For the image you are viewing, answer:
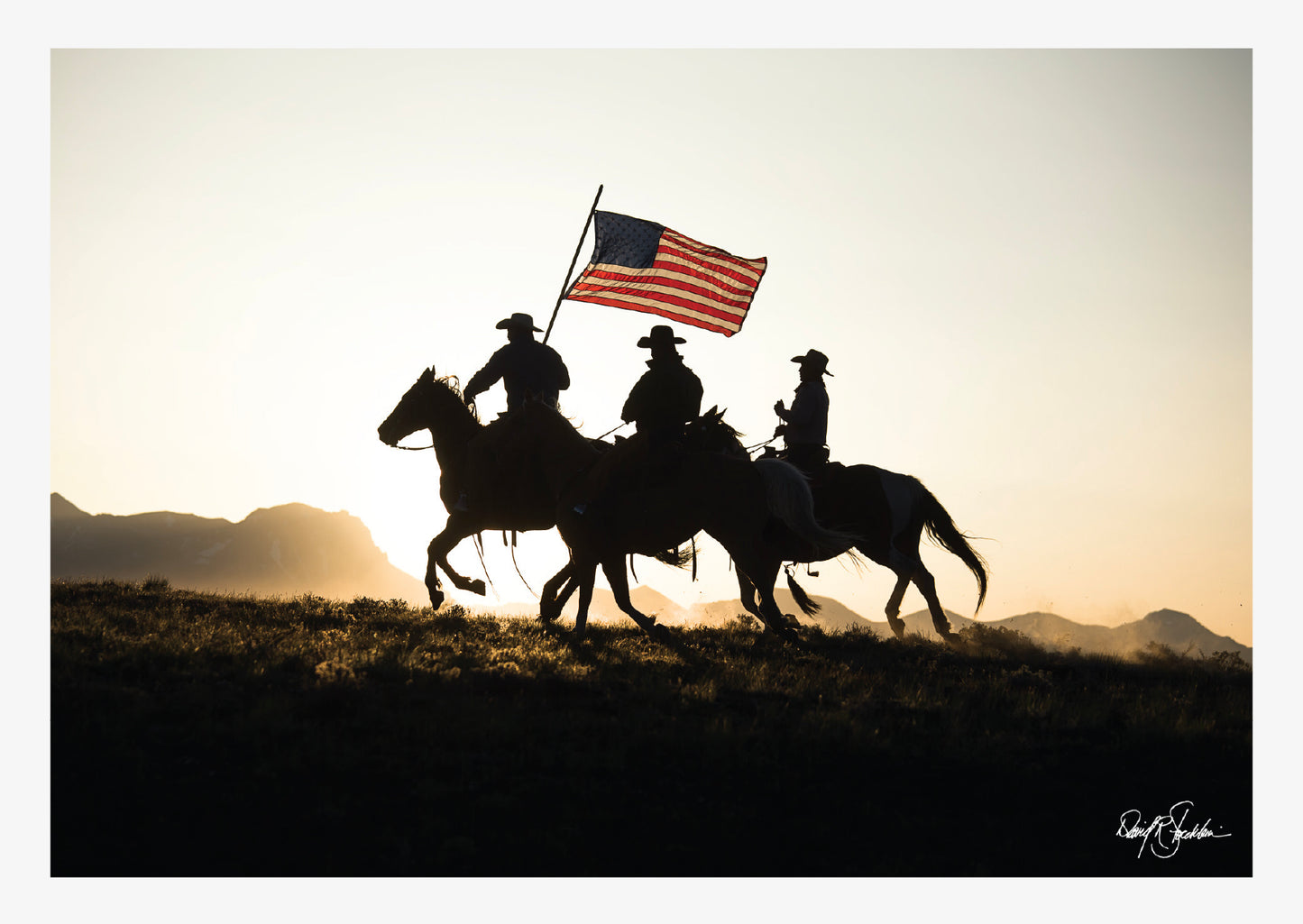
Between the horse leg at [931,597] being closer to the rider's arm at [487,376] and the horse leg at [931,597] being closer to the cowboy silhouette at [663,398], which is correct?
the cowboy silhouette at [663,398]

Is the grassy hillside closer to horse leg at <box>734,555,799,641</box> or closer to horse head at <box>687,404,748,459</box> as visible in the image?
horse leg at <box>734,555,799,641</box>

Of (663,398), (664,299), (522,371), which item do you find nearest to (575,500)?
(663,398)

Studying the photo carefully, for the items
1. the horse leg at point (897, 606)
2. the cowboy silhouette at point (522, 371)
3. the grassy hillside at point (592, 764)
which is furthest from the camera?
the horse leg at point (897, 606)

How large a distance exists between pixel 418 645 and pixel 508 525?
Result: 3.85m

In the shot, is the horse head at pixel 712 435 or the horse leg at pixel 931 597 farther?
the horse leg at pixel 931 597

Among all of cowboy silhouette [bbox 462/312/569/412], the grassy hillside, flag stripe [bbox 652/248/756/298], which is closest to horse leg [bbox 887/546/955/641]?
the grassy hillside

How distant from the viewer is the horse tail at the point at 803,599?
1553 cm

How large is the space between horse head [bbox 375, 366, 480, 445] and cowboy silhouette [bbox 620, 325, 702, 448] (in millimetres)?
3252

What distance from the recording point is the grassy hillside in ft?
22.4

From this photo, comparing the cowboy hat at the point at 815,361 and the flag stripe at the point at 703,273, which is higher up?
the flag stripe at the point at 703,273

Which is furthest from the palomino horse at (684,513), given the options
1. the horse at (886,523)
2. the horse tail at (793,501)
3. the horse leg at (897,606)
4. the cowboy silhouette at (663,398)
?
the horse leg at (897,606)

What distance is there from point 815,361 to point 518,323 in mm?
4511

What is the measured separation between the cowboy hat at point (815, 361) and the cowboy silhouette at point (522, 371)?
11.8 feet
